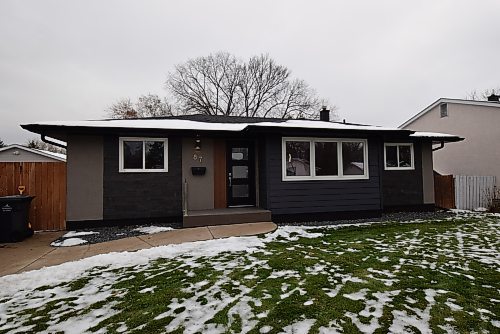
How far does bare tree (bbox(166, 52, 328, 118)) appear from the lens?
27.4 m

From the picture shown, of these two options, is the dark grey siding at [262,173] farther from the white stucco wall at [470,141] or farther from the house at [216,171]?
the white stucco wall at [470,141]

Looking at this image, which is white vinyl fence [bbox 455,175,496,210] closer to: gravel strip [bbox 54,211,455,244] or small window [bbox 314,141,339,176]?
gravel strip [bbox 54,211,455,244]

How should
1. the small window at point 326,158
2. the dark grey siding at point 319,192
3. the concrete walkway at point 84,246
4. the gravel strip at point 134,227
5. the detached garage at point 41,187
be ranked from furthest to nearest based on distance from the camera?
1. the small window at point 326,158
2. the dark grey siding at point 319,192
3. the detached garage at point 41,187
4. the gravel strip at point 134,227
5. the concrete walkway at point 84,246

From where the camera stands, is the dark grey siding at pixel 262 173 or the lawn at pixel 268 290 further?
the dark grey siding at pixel 262 173

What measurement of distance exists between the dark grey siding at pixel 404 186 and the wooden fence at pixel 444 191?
3.90 ft

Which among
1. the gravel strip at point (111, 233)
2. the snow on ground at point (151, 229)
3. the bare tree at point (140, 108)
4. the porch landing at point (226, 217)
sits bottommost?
the gravel strip at point (111, 233)

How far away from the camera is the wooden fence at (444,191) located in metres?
9.65

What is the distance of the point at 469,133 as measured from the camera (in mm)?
11836

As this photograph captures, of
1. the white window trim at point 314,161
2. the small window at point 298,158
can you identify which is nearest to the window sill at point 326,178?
the white window trim at point 314,161

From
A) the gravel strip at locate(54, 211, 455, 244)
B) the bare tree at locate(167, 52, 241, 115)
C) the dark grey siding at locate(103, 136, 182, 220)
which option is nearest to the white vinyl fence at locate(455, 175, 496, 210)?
the gravel strip at locate(54, 211, 455, 244)

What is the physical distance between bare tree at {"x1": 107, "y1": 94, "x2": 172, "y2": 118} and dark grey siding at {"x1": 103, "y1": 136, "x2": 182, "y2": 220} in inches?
853

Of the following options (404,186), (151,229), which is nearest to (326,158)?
(404,186)

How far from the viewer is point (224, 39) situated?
76.5 feet

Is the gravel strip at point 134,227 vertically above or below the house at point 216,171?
below
